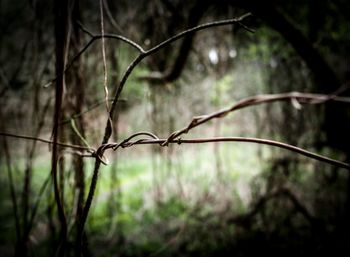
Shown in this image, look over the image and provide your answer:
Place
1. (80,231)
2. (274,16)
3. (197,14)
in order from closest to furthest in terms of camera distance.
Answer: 1. (80,231)
2. (274,16)
3. (197,14)

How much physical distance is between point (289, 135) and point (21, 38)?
2.70 m

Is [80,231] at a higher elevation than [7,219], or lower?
higher

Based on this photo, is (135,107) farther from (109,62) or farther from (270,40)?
(109,62)

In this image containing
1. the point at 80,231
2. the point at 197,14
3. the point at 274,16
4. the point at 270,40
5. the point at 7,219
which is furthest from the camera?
the point at 7,219

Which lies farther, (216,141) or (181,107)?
(181,107)

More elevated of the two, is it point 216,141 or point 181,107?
point 181,107

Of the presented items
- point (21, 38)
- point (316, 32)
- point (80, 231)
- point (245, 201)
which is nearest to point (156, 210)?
point (245, 201)

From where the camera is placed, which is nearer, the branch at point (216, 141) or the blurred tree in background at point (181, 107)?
the branch at point (216, 141)

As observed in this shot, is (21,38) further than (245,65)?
No

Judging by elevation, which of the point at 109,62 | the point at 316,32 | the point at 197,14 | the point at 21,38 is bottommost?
the point at 109,62

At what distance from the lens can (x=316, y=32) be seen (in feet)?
5.95

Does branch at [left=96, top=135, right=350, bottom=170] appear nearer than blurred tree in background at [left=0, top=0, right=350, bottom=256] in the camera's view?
Yes

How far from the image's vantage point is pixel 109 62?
1462 mm

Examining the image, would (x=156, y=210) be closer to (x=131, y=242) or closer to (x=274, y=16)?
(x=131, y=242)
